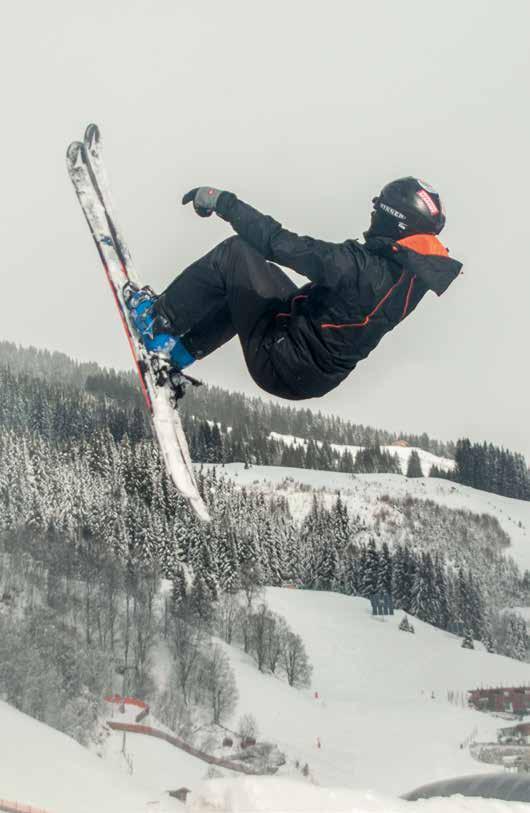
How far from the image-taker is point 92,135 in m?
6.54

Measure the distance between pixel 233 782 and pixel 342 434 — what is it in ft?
509

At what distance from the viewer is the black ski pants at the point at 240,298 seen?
5125 mm

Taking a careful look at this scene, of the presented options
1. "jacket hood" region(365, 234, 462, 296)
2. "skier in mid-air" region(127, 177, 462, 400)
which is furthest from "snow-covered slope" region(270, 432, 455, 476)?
"jacket hood" region(365, 234, 462, 296)

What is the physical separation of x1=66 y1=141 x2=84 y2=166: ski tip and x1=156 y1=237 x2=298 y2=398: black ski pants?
4.89 feet

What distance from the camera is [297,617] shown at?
279 feet

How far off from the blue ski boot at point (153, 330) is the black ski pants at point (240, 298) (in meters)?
0.12

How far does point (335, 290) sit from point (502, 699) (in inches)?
3291

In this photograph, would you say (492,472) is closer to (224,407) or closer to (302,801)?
(224,407)

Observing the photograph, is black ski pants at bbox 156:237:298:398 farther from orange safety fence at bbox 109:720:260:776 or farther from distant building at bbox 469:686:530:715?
distant building at bbox 469:686:530:715

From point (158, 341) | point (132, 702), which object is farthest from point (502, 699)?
point (158, 341)

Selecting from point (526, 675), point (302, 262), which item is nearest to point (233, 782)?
point (302, 262)

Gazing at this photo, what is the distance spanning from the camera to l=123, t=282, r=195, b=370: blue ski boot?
5645mm

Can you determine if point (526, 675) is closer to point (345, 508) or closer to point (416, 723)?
point (416, 723)

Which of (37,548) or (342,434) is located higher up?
(342,434)
